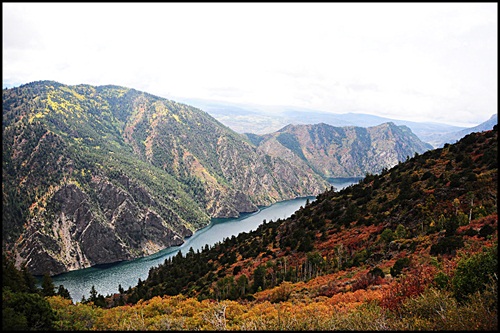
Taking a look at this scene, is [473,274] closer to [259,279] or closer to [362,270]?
[362,270]

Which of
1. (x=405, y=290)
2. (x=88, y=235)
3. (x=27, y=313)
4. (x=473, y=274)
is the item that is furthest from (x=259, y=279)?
(x=88, y=235)

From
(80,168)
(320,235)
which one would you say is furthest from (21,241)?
(320,235)

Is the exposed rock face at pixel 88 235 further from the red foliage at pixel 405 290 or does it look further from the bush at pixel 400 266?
the red foliage at pixel 405 290

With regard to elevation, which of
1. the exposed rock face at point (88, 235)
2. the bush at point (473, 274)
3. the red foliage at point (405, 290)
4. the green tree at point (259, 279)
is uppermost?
the bush at point (473, 274)

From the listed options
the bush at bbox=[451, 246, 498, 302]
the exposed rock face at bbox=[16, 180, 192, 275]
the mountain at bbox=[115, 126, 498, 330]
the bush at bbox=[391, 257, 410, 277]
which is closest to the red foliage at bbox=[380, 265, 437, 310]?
the mountain at bbox=[115, 126, 498, 330]

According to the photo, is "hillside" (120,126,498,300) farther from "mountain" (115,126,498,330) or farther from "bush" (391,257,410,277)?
"bush" (391,257,410,277)

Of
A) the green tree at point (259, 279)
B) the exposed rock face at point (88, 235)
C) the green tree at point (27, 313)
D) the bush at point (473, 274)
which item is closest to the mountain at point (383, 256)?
the bush at point (473, 274)

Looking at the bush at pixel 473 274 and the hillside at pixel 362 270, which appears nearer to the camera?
the hillside at pixel 362 270
